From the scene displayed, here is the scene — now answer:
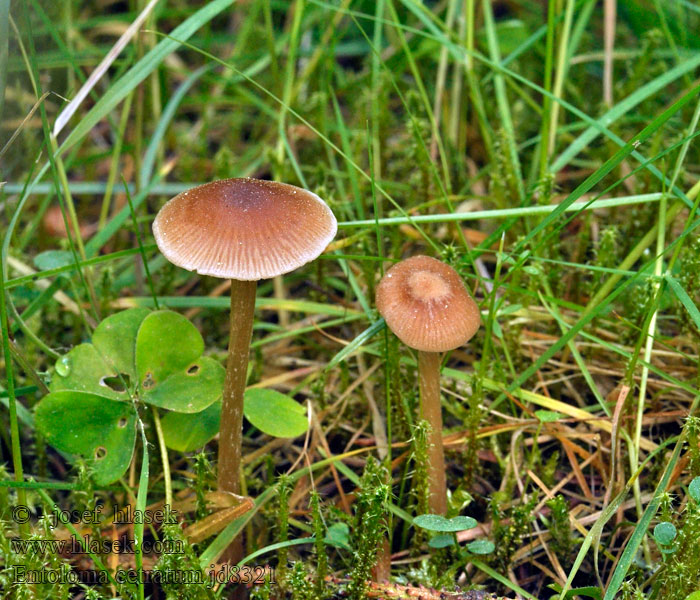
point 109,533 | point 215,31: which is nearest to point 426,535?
point 109,533

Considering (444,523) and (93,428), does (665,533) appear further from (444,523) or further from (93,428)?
(93,428)

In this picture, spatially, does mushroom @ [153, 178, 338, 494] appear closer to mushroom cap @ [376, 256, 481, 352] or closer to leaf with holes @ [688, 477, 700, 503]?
mushroom cap @ [376, 256, 481, 352]

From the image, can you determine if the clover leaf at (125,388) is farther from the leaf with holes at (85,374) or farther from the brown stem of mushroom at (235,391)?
the brown stem of mushroom at (235,391)

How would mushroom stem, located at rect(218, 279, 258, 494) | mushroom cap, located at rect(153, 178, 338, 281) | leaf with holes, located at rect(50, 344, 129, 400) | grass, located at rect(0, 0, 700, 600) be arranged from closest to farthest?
mushroom cap, located at rect(153, 178, 338, 281) < mushroom stem, located at rect(218, 279, 258, 494) < grass, located at rect(0, 0, 700, 600) < leaf with holes, located at rect(50, 344, 129, 400)

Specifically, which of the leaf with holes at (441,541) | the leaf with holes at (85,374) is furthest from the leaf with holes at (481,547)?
the leaf with holes at (85,374)

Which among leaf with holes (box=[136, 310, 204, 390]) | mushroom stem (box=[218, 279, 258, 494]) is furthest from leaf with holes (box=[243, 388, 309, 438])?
leaf with holes (box=[136, 310, 204, 390])

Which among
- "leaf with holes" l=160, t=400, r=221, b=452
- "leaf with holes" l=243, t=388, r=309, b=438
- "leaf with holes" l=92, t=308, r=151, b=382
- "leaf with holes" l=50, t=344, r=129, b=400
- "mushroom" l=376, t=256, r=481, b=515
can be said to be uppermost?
"mushroom" l=376, t=256, r=481, b=515

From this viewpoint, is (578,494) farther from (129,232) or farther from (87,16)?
(87,16)
